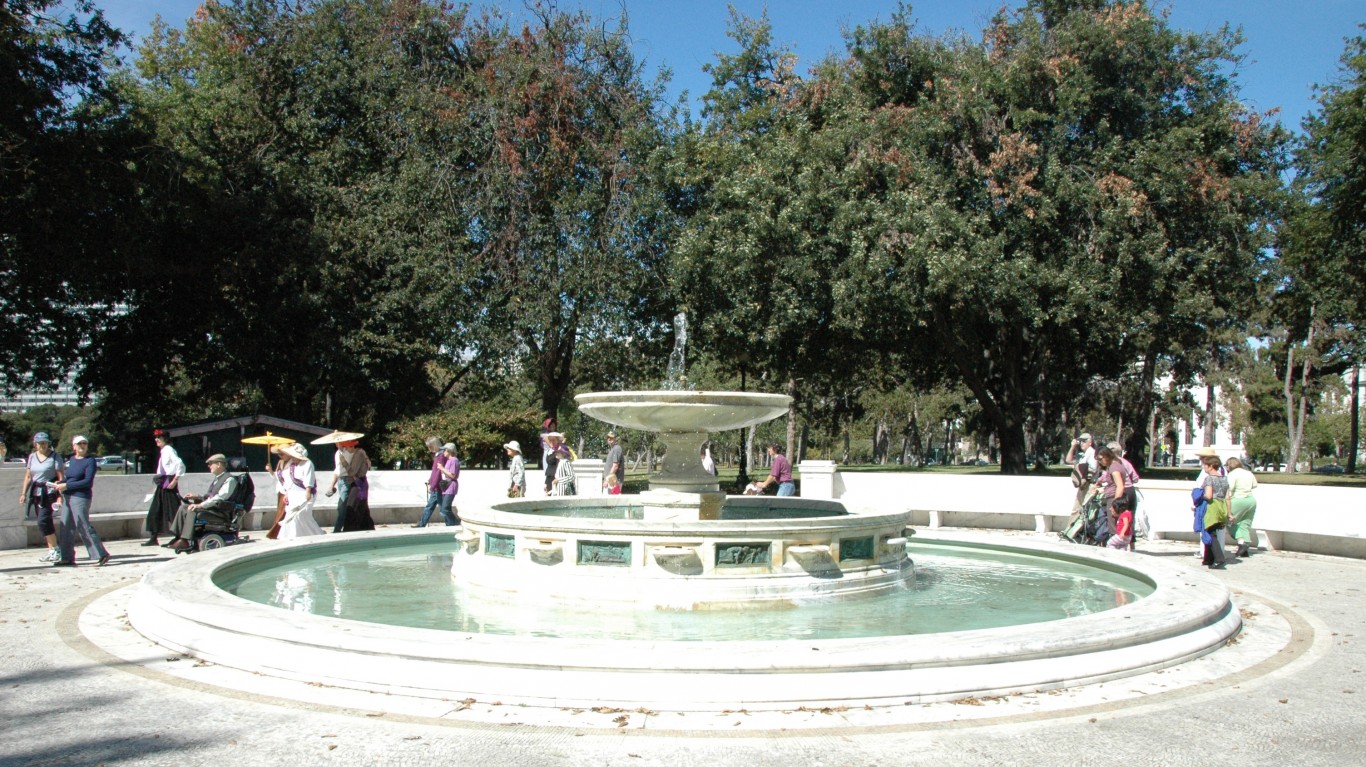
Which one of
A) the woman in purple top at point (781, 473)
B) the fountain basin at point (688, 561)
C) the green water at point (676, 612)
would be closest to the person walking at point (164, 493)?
the green water at point (676, 612)

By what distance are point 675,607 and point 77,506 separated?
26.7 feet

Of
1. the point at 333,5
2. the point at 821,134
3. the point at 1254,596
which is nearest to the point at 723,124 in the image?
the point at 821,134

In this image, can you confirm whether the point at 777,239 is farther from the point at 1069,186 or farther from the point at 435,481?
the point at 435,481

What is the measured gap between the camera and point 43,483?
12.9 meters

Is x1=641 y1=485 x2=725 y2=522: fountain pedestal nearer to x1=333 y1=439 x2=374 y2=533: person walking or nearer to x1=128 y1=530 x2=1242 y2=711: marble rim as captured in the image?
x1=128 y1=530 x2=1242 y2=711: marble rim

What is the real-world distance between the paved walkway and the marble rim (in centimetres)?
15

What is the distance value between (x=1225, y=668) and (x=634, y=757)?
15.4 ft

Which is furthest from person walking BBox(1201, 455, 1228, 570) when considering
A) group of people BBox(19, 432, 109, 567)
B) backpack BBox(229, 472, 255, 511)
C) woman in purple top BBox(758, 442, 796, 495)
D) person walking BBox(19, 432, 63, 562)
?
person walking BBox(19, 432, 63, 562)

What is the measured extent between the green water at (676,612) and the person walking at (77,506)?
271 cm

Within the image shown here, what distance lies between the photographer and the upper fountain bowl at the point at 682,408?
10703 mm

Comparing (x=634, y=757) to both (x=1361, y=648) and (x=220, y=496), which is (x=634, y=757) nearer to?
(x=1361, y=648)

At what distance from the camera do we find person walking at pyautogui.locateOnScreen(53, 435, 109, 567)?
12.6 metres

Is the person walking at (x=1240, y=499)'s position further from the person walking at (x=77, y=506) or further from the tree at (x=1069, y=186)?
the person walking at (x=77, y=506)

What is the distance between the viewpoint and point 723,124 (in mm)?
33500
